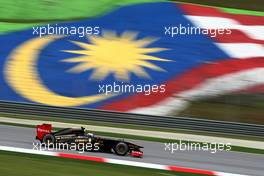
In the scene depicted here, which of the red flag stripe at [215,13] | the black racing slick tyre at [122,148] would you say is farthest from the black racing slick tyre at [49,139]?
the red flag stripe at [215,13]

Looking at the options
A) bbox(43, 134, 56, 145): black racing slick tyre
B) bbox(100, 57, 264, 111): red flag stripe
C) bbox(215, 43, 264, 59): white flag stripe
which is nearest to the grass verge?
bbox(43, 134, 56, 145): black racing slick tyre

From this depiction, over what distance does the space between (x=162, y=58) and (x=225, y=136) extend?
5413mm

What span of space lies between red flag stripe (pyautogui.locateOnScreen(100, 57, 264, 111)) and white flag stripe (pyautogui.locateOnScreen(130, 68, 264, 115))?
167mm

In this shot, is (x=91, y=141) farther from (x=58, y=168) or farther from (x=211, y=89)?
(x=211, y=89)

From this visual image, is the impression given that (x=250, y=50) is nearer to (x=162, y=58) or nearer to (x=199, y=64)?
(x=199, y=64)

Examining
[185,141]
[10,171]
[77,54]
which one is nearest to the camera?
[10,171]

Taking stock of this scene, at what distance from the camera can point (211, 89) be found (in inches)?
736

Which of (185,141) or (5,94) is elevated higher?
(5,94)

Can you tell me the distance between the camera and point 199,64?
19.3 meters

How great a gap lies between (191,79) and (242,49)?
8.18 feet

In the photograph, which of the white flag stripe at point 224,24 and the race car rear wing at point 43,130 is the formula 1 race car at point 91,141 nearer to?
the race car rear wing at point 43,130

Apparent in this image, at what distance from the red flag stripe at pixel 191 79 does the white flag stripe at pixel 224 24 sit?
133 centimetres

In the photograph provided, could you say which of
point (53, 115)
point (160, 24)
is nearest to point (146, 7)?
point (160, 24)

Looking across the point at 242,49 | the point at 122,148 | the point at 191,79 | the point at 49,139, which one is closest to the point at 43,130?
the point at 49,139
